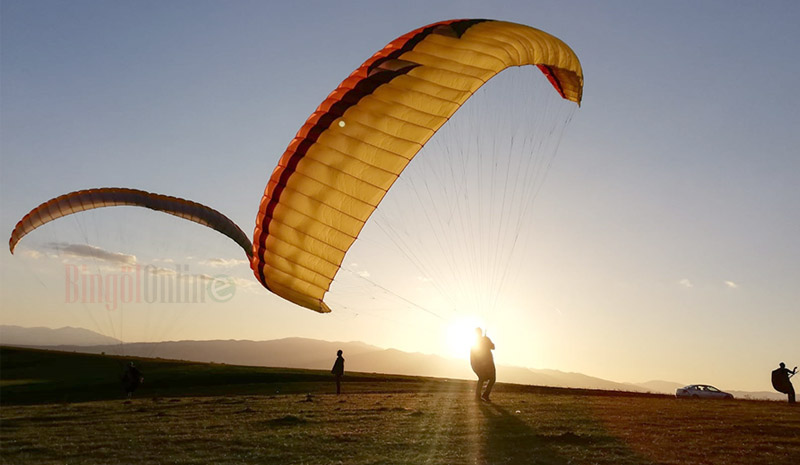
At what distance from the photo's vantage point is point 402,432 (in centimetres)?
1289

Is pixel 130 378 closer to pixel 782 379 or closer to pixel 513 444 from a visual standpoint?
pixel 513 444

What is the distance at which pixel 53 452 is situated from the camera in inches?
486

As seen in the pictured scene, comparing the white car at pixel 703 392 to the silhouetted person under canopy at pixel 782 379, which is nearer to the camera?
the silhouetted person under canopy at pixel 782 379

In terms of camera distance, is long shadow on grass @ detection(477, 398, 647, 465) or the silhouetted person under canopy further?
the silhouetted person under canopy

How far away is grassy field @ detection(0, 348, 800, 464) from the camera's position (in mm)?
10629

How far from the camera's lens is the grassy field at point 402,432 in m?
10.6

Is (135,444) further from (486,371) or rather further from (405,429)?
(486,371)

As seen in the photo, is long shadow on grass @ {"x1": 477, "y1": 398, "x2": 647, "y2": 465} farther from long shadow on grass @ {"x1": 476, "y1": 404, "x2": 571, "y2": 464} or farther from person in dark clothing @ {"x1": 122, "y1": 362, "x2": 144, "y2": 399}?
person in dark clothing @ {"x1": 122, "y1": 362, "x2": 144, "y2": 399}

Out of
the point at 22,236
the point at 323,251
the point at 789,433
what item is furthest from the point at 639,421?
the point at 22,236

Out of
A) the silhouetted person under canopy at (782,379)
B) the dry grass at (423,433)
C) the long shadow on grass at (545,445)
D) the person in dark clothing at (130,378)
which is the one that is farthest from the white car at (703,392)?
the person in dark clothing at (130,378)

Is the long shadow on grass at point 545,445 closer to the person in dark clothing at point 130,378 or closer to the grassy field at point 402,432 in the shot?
the grassy field at point 402,432

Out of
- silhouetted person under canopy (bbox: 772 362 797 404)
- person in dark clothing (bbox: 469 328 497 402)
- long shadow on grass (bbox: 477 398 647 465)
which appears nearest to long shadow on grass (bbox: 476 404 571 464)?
long shadow on grass (bbox: 477 398 647 465)

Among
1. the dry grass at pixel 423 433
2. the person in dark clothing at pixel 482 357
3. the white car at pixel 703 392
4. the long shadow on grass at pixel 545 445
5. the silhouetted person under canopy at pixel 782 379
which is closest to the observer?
the long shadow on grass at pixel 545 445

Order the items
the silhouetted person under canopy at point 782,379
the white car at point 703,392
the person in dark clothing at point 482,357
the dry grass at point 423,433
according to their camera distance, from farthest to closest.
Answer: the white car at point 703,392 < the silhouetted person under canopy at point 782,379 < the person in dark clothing at point 482,357 < the dry grass at point 423,433
